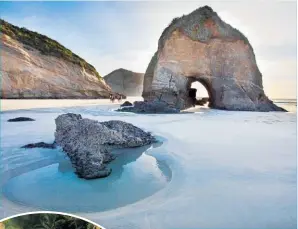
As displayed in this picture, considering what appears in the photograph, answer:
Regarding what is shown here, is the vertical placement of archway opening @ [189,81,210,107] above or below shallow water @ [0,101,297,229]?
above

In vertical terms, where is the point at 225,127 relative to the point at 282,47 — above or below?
below

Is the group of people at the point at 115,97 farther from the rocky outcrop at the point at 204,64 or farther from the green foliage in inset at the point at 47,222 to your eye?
the green foliage in inset at the point at 47,222

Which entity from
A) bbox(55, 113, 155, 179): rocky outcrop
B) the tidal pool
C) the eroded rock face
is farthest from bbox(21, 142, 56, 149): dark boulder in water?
the eroded rock face

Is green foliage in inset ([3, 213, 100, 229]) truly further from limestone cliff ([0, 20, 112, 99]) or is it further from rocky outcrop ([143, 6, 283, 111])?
rocky outcrop ([143, 6, 283, 111])

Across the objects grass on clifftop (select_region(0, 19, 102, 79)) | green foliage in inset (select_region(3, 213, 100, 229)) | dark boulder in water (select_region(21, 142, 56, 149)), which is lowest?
green foliage in inset (select_region(3, 213, 100, 229))

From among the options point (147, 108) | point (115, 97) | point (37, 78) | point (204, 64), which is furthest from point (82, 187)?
point (37, 78)

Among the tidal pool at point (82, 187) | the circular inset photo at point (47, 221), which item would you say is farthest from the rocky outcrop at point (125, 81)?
the circular inset photo at point (47, 221)

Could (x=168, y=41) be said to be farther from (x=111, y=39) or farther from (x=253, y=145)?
(x=253, y=145)

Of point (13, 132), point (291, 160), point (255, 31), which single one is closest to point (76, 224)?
point (291, 160)
